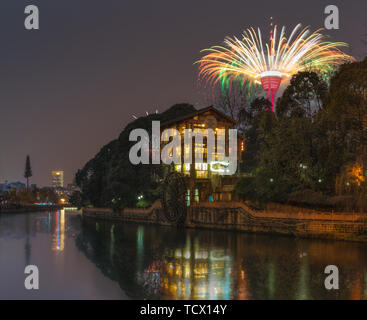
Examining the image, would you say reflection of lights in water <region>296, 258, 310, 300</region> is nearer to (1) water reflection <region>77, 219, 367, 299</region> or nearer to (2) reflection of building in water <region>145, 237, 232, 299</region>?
(1) water reflection <region>77, 219, 367, 299</region>

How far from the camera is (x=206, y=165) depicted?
220ft

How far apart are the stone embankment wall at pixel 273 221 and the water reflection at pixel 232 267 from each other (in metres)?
1.73

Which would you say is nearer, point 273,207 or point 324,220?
point 324,220

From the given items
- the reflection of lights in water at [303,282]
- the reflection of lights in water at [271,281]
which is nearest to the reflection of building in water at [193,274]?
the reflection of lights in water at [271,281]

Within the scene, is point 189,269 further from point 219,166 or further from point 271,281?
point 219,166

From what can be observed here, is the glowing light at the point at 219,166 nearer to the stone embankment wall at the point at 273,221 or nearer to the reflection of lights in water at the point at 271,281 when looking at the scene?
the stone embankment wall at the point at 273,221

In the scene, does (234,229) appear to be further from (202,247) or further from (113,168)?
(113,168)

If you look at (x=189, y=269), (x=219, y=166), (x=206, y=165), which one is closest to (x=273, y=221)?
(x=189, y=269)

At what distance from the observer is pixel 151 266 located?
25719 mm

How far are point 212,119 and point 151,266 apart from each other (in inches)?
1790

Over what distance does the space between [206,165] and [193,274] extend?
45210 mm

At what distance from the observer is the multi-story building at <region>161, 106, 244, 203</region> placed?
60375mm

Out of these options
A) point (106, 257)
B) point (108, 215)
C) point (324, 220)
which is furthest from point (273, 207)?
point (108, 215)

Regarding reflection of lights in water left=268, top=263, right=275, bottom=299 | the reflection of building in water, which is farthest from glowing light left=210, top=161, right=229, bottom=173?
reflection of lights in water left=268, top=263, right=275, bottom=299
